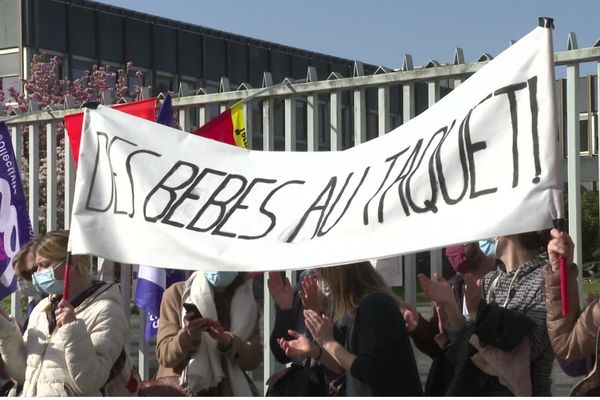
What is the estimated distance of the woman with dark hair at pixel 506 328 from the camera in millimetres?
4602

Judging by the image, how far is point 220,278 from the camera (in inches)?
228

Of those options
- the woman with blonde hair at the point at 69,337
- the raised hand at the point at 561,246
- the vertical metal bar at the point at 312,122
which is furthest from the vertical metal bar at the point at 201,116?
the raised hand at the point at 561,246

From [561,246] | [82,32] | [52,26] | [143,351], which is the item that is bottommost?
[143,351]

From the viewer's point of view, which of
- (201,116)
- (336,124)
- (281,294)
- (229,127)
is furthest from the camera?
(201,116)

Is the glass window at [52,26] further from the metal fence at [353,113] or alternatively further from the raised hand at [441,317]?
the raised hand at [441,317]

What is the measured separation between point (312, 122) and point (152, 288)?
1345 millimetres

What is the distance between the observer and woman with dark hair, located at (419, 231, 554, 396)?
4602mm

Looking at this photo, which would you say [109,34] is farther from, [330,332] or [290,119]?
[330,332]

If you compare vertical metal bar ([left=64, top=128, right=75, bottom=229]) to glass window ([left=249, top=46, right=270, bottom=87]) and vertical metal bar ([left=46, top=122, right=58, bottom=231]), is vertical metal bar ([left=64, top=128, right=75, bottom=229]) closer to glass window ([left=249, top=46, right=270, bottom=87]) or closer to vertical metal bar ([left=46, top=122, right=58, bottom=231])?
vertical metal bar ([left=46, top=122, right=58, bottom=231])

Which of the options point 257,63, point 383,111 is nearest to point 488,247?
point 383,111

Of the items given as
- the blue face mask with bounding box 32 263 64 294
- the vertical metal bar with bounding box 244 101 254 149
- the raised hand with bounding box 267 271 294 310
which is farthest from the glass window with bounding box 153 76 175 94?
the raised hand with bounding box 267 271 294 310

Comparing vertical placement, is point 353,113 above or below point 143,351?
above

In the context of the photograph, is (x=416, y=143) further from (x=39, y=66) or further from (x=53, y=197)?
(x=39, y=66)

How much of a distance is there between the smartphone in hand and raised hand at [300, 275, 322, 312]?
0.59 metres
